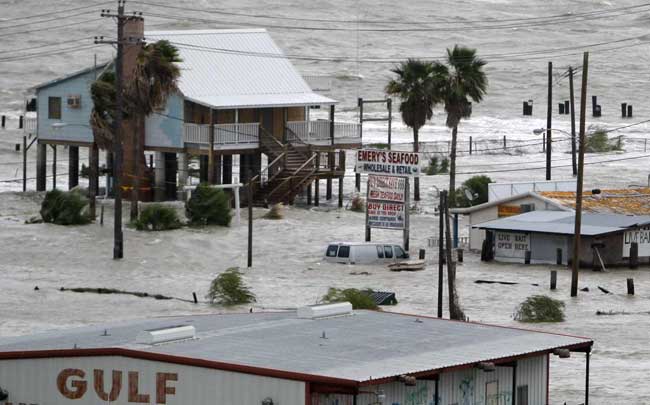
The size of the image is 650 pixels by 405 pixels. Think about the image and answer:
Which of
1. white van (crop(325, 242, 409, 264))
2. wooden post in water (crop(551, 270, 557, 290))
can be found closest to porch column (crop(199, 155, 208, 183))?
white van (crop(325, 242, 409, 264))

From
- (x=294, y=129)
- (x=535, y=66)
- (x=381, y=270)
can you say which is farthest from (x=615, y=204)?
(x=535, y=66)

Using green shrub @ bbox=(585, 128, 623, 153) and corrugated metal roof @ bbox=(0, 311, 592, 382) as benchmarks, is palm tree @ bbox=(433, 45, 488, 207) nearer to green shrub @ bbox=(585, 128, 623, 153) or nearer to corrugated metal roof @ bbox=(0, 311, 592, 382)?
green shrub @ bbox=(585, 128, 623, 153)

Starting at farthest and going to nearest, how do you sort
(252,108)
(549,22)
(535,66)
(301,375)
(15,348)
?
1. (549,22)
2. (535,66)
3. (252,108)
4. (15,348)
5. (301,375)

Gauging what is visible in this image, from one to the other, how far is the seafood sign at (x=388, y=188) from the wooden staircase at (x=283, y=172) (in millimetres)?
9614

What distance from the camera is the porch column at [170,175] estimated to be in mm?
70062

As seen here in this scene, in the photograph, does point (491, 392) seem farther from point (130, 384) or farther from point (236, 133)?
point (236, 133)

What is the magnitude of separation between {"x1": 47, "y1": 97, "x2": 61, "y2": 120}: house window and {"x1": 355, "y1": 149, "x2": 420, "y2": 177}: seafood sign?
57.3 feet

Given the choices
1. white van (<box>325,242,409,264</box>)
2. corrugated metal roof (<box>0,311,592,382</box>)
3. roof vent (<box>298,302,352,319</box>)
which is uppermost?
roof vent (<box>298,302,352,319</box>)

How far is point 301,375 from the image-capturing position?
24266 millimetres

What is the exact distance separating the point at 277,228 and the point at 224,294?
54.8 feet

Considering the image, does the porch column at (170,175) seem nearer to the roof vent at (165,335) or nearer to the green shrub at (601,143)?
the green shrub at (601,143)

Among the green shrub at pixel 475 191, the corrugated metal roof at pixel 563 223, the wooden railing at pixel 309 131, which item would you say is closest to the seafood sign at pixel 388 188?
the corrugated metal roof at pixel 563 223

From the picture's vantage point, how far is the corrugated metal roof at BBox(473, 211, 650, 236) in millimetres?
54594

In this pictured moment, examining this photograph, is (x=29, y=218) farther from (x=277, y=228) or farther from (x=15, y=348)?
(x=15, y=348)
